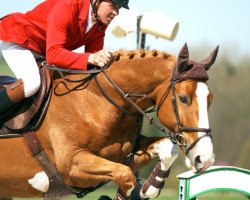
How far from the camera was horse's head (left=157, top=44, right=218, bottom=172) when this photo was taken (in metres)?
4.67

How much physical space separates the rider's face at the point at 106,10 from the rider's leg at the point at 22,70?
72 centimetres

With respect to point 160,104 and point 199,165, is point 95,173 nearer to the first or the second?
point 160,104

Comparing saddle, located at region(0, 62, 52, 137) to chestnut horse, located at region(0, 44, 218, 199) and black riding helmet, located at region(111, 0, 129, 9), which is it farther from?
black riding helmet, located at region(111, 0, 129, 9)

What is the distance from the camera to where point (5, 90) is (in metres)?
5.57

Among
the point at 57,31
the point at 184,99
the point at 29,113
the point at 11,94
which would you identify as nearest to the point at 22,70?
the point at 11,94

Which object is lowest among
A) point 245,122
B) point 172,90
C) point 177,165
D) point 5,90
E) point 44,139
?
point 245,122

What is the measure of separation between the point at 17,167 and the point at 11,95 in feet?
2.10

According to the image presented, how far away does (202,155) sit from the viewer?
15.2 ft

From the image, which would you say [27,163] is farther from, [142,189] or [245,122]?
[245,122]

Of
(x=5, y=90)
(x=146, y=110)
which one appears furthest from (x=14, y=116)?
(x=146, y=110)

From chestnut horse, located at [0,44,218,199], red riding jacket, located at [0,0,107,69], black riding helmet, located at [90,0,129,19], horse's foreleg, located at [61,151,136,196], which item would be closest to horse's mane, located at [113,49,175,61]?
chestnut horse, located at [0,44,218,199]

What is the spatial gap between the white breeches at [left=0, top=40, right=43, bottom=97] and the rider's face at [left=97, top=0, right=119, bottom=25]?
721 millimetres

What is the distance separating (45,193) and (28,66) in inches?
43.7

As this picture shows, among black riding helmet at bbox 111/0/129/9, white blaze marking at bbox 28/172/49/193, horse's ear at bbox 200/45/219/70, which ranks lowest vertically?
white blaze marking at bbox 28/172/49/193
